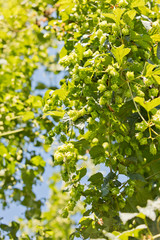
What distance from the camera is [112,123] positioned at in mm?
985

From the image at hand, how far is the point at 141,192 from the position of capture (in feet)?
3.13

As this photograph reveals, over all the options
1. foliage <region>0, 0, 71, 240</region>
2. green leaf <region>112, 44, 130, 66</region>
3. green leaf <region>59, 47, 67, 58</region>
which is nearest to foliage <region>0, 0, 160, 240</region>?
green leaf <region>112, 44, 130, 66</region>

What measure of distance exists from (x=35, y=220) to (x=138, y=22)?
51.5 inches

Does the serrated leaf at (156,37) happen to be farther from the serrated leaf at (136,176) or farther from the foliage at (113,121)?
the serrated leaf at (136,176)

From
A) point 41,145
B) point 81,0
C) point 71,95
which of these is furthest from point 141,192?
point 41,145

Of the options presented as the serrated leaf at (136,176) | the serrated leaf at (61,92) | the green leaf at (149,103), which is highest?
the serrated leaf at (61,92)

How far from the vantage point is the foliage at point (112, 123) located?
0.94 m

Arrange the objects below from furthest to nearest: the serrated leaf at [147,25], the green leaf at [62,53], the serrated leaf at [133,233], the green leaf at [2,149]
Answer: the green leaf at [2,149], the green leaf at [62,53], the serrated leaf at [147,25], the serrated leaf at [133,233]

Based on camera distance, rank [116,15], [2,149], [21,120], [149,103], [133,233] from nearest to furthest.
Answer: [133,233] < [149,103] < [116,15] < [2,149] < [21,120]

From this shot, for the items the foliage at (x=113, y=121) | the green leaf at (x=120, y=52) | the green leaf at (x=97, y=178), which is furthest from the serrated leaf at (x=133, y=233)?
the green leaf at (x=120, y=52)

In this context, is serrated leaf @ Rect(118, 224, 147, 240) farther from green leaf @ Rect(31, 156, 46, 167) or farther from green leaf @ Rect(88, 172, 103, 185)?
green leaf @ Rect(31, 156, 46, 167)

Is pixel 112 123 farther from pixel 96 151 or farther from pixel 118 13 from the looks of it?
pixel 118 13

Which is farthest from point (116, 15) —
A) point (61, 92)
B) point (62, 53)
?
point (62, 53)

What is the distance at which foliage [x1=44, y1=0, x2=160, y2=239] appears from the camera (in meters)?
0.94
